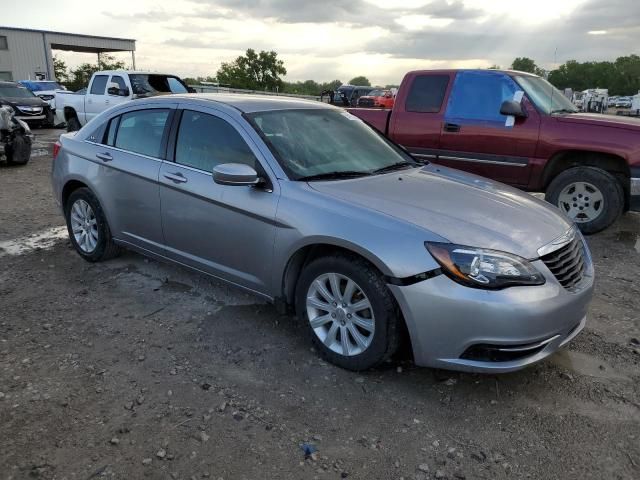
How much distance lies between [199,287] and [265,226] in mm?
1416

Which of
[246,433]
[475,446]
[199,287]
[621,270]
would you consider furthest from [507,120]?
[246,433]

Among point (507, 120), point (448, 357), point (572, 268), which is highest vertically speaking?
point (507, 120)

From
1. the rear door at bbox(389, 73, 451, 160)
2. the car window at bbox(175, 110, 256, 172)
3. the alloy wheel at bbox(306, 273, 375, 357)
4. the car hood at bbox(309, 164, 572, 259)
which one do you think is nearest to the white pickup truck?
the rear door at bbox(389, 73, 451, 160)

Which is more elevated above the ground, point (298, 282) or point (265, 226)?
point (265, 226)

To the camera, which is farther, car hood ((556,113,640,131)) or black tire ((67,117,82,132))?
black tire ((67,117,82,132))

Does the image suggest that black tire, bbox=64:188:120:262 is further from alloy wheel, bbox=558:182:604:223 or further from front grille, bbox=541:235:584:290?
alloy wheel, bbox=558:182:604:223

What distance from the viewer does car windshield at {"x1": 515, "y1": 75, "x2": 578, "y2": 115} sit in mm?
6648

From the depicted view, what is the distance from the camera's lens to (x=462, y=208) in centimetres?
328

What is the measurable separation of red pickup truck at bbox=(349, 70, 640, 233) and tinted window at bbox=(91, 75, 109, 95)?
9.71 meters

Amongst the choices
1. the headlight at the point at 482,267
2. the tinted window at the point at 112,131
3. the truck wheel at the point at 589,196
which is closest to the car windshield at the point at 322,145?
the headlight at the point at 482,267

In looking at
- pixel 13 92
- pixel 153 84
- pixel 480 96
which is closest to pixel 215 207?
pixel 480 96

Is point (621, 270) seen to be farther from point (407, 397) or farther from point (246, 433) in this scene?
point (246, 433)

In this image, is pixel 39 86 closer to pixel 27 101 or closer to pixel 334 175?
pixel 27 101

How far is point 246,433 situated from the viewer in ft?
9.06
